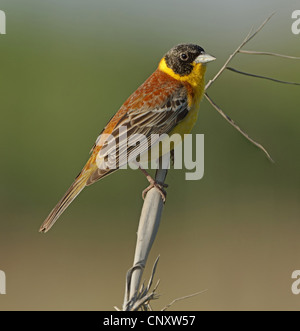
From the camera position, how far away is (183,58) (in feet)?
9.53

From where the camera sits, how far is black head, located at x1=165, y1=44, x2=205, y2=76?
113 inches

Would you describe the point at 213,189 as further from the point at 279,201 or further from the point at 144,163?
the point at 144,163

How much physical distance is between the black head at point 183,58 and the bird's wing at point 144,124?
9 cm

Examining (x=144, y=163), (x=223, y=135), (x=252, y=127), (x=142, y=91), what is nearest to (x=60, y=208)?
(x=144, y=163)

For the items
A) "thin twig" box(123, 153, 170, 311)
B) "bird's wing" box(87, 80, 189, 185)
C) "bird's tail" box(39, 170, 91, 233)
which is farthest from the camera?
"bird's wing" box(87, 80, 189, 185)

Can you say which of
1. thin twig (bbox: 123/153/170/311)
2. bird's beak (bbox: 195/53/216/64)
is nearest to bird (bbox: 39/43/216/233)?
bird's beak (bbox: 195/53/216/64)

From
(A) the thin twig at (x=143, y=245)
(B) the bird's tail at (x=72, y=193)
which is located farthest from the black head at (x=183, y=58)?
(A) the thin twig at (x=143, y=245)

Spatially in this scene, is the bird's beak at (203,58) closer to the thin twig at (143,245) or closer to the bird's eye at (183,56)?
the bird's eye at (183,56)

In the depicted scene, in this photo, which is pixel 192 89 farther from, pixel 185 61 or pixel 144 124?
pixel 144 124

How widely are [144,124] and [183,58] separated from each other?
0.43 metres

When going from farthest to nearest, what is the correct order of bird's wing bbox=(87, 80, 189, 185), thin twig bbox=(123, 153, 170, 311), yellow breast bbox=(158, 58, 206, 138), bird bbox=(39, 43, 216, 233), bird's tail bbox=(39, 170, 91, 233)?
yellow breast bbox=(158, 58, 206, 138) < bird bbox=(39, 43, 216, 233) < bird's wing bbox=(87, 80, 189, 185) < bird's tail bbox=(39, 170, 91, 233) < thin twig bbox=(123, 153, 170, 311)

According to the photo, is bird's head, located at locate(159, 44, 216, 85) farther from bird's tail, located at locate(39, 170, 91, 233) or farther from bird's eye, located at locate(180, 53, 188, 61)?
bird's tail, located at locate(39, 170, 91, 233)

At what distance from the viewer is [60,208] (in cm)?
220

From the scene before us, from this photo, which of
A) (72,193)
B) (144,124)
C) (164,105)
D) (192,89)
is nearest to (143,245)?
(72,193)
